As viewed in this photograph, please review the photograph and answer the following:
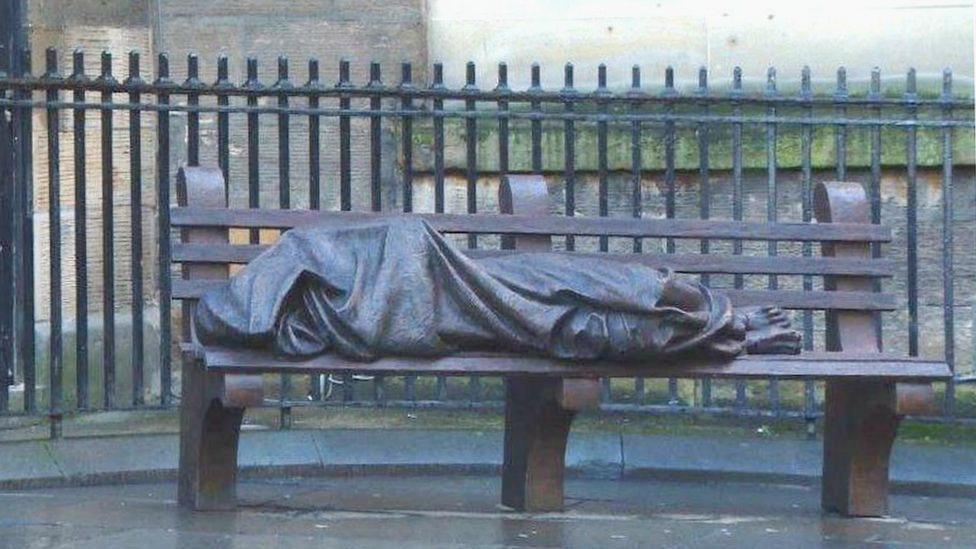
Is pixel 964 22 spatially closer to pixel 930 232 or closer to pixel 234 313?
pixel 930 232

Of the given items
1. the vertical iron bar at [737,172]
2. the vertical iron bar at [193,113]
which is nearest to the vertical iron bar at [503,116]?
the vertical iron bar at [737,172]

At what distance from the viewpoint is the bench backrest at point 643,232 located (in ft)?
21.2

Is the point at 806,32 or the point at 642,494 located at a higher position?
the point at 806,32

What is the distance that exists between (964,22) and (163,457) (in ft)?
13.6

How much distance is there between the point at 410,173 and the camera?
324 inches

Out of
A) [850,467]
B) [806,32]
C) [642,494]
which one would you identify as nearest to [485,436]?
[642,494]

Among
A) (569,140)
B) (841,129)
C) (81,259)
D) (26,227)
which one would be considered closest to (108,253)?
(81,259)

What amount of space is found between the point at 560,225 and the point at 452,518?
103cm

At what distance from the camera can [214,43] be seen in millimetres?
9359

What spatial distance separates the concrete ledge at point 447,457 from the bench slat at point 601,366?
1.45 m

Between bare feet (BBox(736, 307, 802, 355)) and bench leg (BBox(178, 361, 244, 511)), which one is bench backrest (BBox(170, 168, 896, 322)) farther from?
bench leg (BBox(178, 361, 244, 511))

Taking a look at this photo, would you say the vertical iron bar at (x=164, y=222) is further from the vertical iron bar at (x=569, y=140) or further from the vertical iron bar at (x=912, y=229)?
the vertical iron bar at (x=912, y=229)

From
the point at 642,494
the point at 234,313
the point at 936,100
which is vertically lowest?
the point at 642,494

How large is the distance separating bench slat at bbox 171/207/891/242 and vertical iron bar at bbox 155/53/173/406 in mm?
1400
